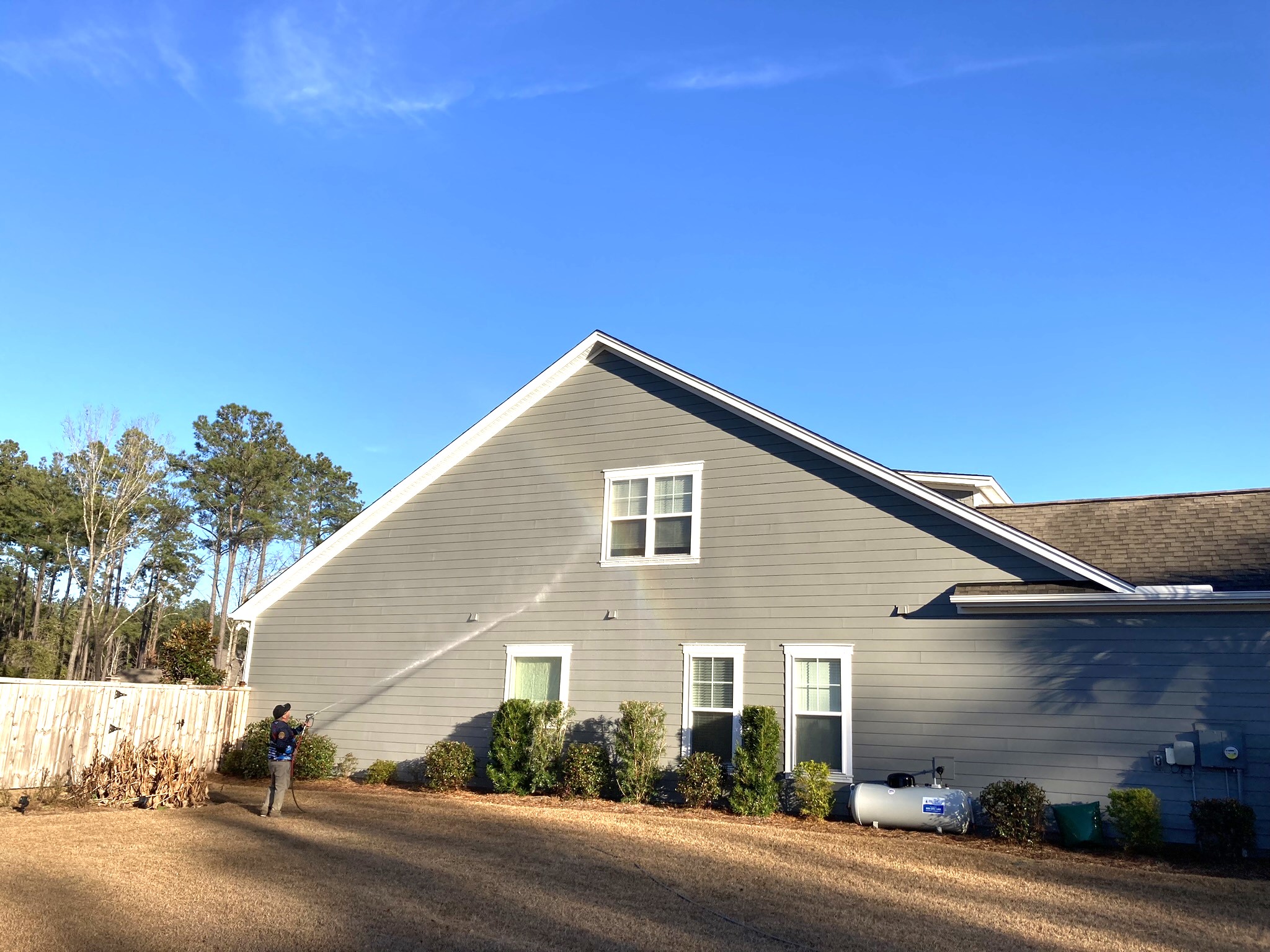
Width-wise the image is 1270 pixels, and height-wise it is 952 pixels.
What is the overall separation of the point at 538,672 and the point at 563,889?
25.5 ft

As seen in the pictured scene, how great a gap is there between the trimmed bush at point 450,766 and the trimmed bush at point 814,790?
545 cm

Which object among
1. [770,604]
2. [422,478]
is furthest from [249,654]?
[770,604]

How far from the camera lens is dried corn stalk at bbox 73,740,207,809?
1330 centimetres

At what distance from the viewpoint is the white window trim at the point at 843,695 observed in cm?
1353

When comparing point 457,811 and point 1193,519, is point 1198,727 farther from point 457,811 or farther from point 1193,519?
point 457,811

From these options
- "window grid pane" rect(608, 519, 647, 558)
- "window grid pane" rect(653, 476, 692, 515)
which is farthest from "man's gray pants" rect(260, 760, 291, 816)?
"window grid pane" rect(653, 476, 692, 515)

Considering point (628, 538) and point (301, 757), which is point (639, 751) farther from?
point (301, 757)

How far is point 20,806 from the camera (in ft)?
41.3

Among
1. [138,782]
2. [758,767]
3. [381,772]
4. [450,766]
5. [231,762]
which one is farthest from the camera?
[231,762]

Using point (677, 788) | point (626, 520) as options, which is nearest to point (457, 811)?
point (677, 788)

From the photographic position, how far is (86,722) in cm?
1463

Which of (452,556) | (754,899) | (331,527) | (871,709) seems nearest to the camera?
(754,899)

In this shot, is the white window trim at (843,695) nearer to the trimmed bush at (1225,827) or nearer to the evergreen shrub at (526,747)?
the evergreen shrub at (526,747)

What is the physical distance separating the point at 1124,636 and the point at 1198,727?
1.31 m
